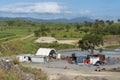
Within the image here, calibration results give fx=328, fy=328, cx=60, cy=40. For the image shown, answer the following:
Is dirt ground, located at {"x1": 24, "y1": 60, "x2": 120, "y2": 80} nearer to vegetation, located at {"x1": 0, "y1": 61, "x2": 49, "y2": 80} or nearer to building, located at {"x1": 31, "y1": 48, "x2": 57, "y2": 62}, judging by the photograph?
building, located at {"x1": 31, "y1": 48, "x2": 57, "y2": 62}

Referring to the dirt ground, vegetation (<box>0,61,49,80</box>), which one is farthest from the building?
vegetation (<box>0,61,49,80</box>)

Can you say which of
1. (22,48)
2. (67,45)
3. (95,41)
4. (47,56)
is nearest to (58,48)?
(67,45)

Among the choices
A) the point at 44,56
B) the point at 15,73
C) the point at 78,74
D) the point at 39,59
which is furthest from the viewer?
the point at 44,56

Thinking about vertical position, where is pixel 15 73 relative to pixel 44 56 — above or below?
above

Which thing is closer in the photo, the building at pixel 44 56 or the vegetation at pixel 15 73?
the vegetation at pixel 15 73

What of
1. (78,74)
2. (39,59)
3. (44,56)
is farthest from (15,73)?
(44,56)

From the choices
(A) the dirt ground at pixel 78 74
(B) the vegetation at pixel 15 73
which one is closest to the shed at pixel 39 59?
(A) the dirt ground at pixel 78 74

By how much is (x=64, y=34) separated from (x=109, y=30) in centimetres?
2389

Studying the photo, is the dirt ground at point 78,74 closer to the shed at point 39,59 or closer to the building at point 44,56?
the shed at point 39,59

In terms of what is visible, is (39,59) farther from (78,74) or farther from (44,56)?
(78,74)

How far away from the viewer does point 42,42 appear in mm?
132625

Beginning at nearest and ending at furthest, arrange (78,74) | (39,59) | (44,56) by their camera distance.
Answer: (78,74), (39,59), (44,56)

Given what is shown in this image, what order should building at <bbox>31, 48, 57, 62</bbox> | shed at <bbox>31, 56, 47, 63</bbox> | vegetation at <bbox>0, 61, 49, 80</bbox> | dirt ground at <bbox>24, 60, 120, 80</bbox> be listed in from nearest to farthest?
1. vegetation at <bbox>0, 61, 49, 80</bbox>
2. dirt ground at <bbox>24, 60, 120, 80</bbox>
3. shed at <bbox>31, 56, 47, 63</bbox>
4. building at <bbox>31, 48, 57, 62</bbox>

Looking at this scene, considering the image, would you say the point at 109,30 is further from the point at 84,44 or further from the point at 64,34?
the point at 84,44
